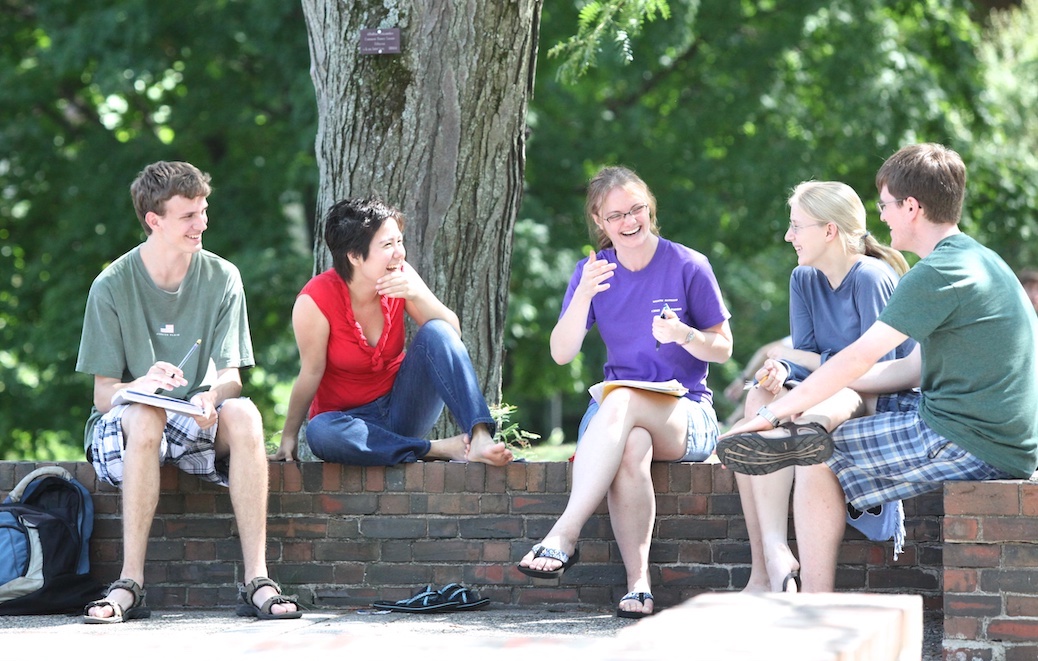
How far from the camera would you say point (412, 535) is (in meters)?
4.86

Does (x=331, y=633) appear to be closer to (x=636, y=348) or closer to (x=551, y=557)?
(x=551, y=557)

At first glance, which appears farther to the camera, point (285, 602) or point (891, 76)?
point (891, 76)

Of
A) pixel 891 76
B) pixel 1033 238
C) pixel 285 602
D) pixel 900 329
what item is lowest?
pixel 285 602

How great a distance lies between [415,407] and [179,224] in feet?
3.64

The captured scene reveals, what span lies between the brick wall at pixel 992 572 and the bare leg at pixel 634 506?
1.00 m

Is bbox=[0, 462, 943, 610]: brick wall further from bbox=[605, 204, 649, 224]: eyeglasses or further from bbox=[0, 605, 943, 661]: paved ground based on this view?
bbox=[605, 204, 649, 224]: eyeglasses

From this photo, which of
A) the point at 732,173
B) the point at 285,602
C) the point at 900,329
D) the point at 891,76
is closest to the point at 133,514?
the point at 285,602

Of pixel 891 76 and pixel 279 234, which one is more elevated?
pixel 891 76

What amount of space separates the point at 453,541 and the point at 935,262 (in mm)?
2045

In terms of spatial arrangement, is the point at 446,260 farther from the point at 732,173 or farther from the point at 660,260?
the point at 732,173

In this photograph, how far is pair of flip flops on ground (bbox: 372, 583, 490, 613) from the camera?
15.0ft

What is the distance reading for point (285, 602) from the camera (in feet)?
14.4

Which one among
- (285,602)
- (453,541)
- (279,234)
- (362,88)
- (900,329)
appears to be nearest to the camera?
(900,329)

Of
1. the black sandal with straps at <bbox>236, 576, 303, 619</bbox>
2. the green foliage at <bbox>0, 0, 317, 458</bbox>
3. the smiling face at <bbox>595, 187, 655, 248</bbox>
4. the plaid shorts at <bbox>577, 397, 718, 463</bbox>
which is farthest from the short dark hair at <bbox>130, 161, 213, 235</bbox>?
the green foliage at <bbox>0, 0, 317, 458</bbox>
